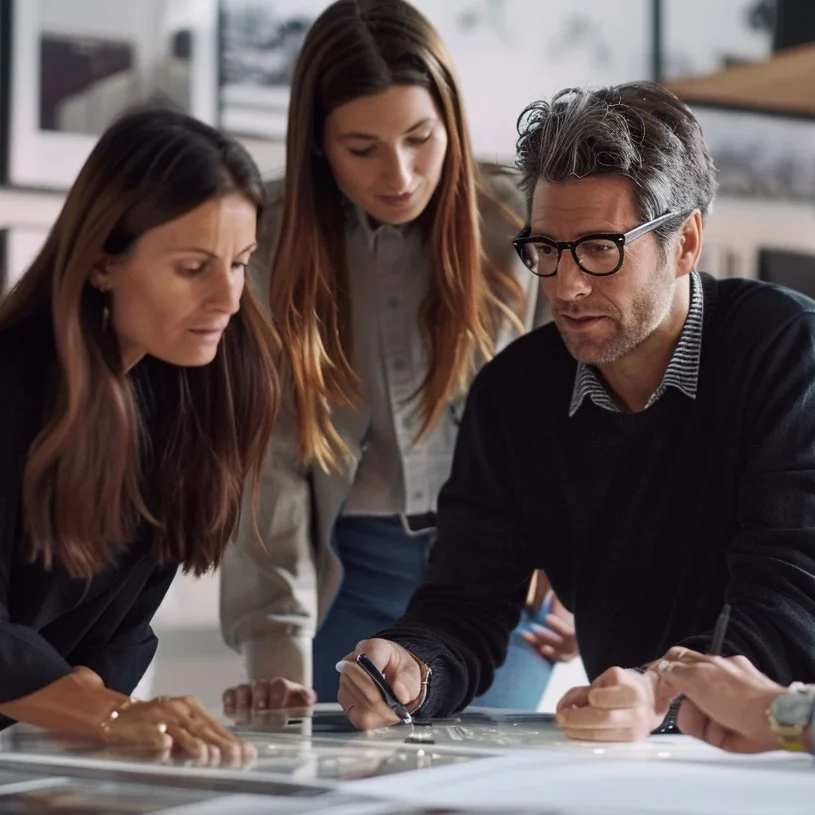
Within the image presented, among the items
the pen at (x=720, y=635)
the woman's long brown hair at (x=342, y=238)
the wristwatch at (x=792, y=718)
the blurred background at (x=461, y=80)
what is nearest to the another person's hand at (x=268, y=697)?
the woman's long brown hair at (x=342, y=238)

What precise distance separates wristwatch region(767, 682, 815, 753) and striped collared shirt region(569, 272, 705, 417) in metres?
0.59

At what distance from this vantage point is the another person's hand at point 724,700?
1208 millimetres

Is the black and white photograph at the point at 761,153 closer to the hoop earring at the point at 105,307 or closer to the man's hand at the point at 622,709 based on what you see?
the hoop earring at the point at 105,307

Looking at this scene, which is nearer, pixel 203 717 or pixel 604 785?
pixel 604 785

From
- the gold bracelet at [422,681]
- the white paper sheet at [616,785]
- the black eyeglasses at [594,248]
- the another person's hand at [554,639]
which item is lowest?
the another person's hand at [554,639]

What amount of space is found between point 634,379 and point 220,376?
52 cm

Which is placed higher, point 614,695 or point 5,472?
point 5,472

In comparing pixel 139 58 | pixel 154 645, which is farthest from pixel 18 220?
pixel 154 645

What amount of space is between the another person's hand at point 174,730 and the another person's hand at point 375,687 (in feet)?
0.70

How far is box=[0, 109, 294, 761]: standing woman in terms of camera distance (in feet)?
4.99

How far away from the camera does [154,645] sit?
1776 mm

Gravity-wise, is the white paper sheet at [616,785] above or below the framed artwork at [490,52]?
below

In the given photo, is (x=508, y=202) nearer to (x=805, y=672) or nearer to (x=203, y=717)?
(x=805, y=672)

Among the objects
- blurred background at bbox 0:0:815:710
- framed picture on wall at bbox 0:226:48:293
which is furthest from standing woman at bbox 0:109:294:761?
framed picture on wall at bbox 0:226:48:293
